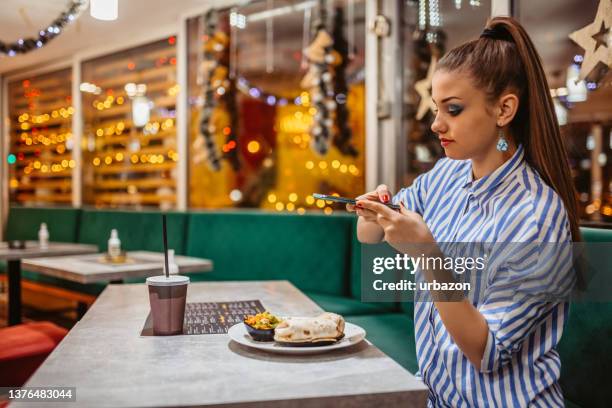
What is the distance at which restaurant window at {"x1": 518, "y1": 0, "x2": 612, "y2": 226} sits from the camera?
6.63 ft

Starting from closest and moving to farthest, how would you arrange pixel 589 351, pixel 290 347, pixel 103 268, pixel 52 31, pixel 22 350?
pixel 290 347 → pixel 589 351 → pixel 22 350 → pixel 103 268 → pixel 52 31

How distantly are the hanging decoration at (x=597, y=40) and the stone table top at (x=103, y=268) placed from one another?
78.8 inches

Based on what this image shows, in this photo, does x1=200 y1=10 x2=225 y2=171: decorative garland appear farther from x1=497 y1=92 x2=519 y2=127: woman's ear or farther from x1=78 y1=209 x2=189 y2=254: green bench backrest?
x1=497 y1=92 x2=519 y2=127: woman's ear

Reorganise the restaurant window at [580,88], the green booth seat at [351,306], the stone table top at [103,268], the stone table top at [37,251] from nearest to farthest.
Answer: the restaurant window at [580,88] < the stone table top at [103,268] < the green booth seat at [351,306] < the stone table top at [37,251]

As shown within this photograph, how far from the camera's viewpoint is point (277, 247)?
366 centimetres

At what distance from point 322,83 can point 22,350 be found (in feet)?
8.09

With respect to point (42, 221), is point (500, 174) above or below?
above

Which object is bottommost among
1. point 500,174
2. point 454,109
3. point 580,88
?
point 500,174

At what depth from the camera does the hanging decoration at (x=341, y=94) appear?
382 centimetres

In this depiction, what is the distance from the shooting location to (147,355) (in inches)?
40.8

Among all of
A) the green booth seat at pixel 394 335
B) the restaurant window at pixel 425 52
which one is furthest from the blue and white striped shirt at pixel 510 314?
the restaurant window at pixel 425 52

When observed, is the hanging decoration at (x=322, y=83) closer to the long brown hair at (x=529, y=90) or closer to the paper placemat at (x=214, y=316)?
the paper placemat at (x=214, y=316)

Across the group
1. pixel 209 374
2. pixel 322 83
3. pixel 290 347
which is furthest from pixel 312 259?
pixel 209 374

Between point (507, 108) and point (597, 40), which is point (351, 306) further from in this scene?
point (507, 108)
